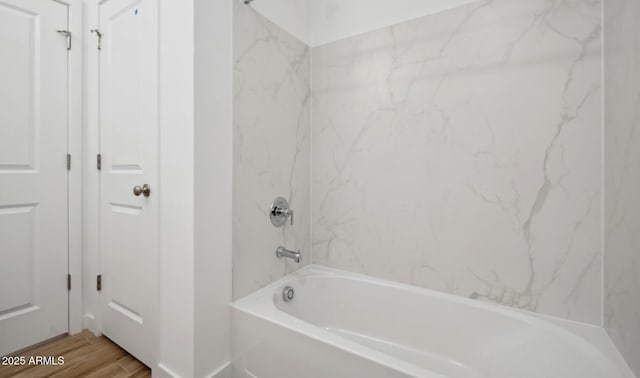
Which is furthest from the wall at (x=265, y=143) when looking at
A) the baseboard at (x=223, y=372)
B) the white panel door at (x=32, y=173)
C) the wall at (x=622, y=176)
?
the wall at (x=622, y=176)

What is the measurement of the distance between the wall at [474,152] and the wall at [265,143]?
0.57 feet

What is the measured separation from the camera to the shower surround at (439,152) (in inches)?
42.9

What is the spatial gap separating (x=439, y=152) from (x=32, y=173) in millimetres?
2213

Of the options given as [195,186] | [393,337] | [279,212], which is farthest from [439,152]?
[195,186]

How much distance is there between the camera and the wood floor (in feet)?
4.15

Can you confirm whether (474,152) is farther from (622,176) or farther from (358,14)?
(358,14)

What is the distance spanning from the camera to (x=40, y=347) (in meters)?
1.46

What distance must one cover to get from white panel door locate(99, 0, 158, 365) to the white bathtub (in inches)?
21.9

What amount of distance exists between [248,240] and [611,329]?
4.99 ft

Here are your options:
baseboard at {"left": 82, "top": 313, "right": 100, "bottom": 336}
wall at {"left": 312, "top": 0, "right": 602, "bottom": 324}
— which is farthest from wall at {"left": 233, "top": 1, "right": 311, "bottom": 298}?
baseboard at {"left": 82, "top": 313, "right": 100, "bottom": 336}

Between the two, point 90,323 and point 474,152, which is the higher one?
point 474,152

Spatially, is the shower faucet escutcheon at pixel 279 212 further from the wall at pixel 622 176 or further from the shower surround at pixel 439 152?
the wall at pixel 622 176

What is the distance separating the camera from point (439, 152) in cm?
135

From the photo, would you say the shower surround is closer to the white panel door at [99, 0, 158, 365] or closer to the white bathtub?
the white bathtub
